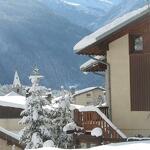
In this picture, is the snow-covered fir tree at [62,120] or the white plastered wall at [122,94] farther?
the snow-covered fir tree at [62,120]

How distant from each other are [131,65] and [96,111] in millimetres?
2079

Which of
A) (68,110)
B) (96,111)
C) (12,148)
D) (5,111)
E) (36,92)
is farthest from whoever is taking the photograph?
(5,111)

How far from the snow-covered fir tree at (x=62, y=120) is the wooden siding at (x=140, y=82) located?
4.78 meters

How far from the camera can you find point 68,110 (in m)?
25.9

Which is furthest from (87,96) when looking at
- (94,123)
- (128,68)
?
(94,123)

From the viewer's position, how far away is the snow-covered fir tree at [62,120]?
1014 inches

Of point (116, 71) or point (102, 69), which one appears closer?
point (116, 71)

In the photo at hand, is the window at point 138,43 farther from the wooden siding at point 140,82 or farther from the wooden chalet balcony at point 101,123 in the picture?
the wooden chalet balcony at point 101,123

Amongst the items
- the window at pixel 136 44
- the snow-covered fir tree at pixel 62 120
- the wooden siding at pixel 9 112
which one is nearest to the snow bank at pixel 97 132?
the window at pixel 136 44

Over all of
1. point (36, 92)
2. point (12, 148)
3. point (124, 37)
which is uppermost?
point (124, 37)

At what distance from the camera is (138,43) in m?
22.3

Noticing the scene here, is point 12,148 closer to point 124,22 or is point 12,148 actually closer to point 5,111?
point 124,22

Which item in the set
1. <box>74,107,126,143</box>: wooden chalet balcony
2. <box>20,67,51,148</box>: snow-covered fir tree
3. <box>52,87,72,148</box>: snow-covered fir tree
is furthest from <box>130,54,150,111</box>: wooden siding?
<box>52,87,72,148</box>: snow-covered fir tree

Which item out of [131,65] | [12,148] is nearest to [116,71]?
[131,65]
